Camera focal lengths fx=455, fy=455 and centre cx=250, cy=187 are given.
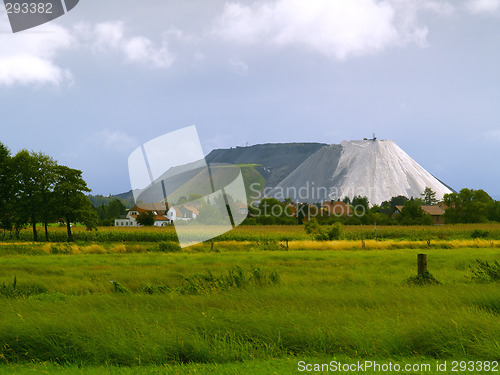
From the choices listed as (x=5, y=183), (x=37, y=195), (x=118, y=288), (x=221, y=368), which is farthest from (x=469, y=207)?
(x=221, y=368)

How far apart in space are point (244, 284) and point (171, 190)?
466cm

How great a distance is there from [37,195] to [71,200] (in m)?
4.81

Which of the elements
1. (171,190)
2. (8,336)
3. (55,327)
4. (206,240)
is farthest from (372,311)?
(206,240)

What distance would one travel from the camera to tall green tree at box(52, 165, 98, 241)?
62031 mm

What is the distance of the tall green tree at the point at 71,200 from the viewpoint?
6203 cm

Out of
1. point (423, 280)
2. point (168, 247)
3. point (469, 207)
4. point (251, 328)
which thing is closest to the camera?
point (251, 328)

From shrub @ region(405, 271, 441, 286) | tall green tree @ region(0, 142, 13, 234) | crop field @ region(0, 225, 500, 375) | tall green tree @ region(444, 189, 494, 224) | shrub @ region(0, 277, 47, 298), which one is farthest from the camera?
tall green tree @ region(444, 189, 494, 224)

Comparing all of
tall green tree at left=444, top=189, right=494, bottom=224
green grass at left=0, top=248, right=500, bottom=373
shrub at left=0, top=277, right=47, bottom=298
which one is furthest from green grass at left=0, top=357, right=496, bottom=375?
tall green tree at left=444, top=189, right=494, bottom=224

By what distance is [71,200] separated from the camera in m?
62.8

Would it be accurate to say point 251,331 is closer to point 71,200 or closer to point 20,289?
point 20,289

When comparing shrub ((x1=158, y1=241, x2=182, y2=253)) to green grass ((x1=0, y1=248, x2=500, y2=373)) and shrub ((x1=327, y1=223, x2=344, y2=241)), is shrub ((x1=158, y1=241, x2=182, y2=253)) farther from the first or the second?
green grass ((x1=0, y1=248, x2=500, y2=373))

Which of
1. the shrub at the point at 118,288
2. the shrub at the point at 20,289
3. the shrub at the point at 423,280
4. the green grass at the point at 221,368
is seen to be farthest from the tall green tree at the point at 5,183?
the green grass at the point at 221,368

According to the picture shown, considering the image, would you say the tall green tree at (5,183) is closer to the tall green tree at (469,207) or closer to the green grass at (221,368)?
the green grass at (221,368)

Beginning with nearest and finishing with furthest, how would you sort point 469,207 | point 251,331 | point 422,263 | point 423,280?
point 251,331
point 423,280
point 422,263
point 469,207
